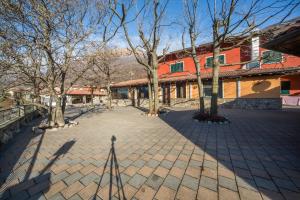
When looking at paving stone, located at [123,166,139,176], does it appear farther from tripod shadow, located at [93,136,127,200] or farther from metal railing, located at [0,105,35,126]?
metal railing, located at [0,105,35,126]

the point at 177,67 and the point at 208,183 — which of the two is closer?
the point at 208,183

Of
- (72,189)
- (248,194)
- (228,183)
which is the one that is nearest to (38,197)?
(72,189)

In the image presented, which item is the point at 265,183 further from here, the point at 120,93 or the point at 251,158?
the point at 120,93

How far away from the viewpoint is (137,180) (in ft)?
9.85

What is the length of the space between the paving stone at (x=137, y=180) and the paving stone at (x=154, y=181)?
114mm

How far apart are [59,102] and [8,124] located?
2.23 m

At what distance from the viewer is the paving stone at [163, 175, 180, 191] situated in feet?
9.04

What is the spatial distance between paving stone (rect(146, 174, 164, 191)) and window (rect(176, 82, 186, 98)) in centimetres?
1538

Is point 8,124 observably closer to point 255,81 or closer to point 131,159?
point 131,159

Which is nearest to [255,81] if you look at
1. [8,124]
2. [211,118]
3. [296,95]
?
[296,95]

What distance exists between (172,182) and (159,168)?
599mm

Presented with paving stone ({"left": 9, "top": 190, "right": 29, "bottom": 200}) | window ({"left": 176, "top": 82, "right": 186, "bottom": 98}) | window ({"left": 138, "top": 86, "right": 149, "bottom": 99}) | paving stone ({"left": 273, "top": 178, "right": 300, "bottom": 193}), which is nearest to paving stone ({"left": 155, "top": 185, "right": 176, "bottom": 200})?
paving stone ({"left": 273, "top": 178, "right": 300, "bottom": 193})

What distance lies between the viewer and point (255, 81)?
13227 millimetres

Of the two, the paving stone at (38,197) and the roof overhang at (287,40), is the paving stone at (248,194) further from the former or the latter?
the paving stone at (38,197)
